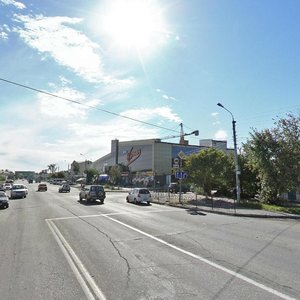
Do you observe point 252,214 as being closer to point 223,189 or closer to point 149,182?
point 223,189

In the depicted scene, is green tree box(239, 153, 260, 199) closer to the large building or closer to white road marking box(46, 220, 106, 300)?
white road marking box(46, 220, 106, 300)

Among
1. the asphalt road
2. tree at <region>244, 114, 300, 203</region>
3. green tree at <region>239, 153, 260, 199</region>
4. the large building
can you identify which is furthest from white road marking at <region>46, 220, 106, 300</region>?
the large building

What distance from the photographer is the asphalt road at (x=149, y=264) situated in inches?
265

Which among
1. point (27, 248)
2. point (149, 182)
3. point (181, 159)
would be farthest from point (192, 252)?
point (149, 182)

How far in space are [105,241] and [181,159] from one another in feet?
79.6

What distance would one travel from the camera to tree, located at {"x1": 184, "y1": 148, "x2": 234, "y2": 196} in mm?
35938

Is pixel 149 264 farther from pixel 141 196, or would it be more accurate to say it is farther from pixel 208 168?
pixel 208 168

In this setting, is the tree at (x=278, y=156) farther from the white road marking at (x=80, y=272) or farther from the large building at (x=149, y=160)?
the large building at (x=149, y=160)

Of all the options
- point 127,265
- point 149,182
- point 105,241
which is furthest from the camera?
point 149,182

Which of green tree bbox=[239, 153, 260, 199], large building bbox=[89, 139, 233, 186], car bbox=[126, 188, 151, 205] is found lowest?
car bbox=[126, 188, 151, 205]

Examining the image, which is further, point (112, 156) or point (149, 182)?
point (112, 156)

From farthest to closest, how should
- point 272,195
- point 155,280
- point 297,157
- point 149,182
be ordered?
point 149,182
point 272,195
point 297,157
point 155,280

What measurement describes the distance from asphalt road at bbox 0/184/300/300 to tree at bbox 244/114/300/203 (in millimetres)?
14717

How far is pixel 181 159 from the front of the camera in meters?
36.2
